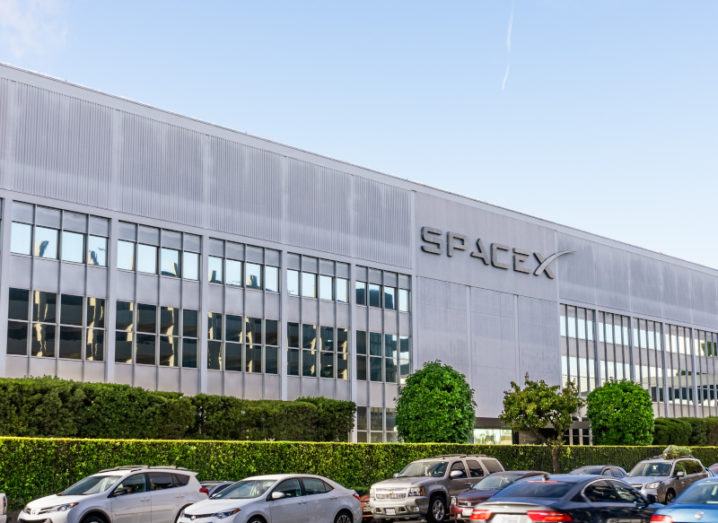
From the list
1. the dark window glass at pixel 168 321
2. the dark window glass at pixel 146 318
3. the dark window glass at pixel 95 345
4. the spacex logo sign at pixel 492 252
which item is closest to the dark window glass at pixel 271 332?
the dark window glass at pixel 168 321

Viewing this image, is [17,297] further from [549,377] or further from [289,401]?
Result: [549,377]

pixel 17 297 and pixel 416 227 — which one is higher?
pixel 416 227

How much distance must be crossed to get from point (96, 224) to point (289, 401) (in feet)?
38.1

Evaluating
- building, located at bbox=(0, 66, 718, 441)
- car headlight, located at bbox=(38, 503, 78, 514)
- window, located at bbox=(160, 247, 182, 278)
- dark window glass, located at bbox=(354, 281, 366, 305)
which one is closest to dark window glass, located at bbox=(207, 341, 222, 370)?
building, located at bbox=(0, 66, 718, 441)

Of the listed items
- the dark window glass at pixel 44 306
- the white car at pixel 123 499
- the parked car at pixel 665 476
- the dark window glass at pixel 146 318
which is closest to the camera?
the white car at pixel 123 499

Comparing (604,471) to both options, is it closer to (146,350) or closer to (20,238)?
(146,350)

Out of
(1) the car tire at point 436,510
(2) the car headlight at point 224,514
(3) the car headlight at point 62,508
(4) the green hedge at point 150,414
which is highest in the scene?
(4) the green hedge at point 150,414

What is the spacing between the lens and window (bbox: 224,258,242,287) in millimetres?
47062

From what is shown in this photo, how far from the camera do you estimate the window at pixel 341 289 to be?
52094 mm

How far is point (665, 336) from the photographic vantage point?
76062 millimetres

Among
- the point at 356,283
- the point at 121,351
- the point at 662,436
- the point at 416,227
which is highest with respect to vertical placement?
the point at 416,227

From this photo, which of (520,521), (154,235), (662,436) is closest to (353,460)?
(154,235)

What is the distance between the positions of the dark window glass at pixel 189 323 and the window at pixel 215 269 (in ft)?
6.40

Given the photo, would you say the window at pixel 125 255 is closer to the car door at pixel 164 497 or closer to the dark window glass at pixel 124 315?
the dark window glass at pixel 124 315
